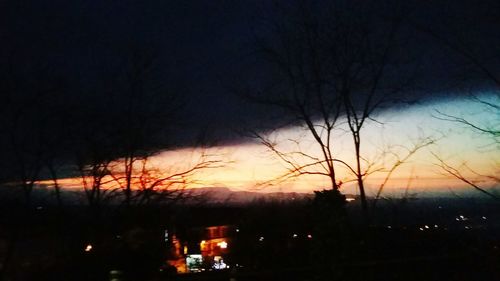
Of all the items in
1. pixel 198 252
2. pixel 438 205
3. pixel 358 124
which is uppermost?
pixel 358 124

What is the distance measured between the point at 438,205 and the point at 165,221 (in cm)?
591

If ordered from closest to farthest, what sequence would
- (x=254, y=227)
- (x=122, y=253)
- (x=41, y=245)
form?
(x=122, y=253) → (x=41, y=245) → (x=254, y=227)

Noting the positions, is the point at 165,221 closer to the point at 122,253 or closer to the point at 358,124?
the point at 122,253

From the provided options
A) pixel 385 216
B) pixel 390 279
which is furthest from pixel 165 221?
pixel 390 279

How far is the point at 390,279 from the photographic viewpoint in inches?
284

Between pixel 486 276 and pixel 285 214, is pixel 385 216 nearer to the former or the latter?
pixel 486 276

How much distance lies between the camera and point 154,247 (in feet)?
29.5

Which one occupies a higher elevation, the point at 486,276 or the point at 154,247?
the point at 154,247

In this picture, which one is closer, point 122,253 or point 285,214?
point 122,253

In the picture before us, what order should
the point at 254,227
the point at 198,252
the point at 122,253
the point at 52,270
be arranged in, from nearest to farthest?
the point at 122,253, the point at 52,270, the point at 254,227, the point at 198,252

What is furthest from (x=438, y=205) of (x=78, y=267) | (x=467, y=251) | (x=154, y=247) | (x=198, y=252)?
(x=198, y=252)

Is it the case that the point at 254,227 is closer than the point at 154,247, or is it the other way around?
the point at 154,247

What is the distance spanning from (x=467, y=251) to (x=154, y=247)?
17.8 ft

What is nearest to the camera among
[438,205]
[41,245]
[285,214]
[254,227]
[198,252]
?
[438,205]
